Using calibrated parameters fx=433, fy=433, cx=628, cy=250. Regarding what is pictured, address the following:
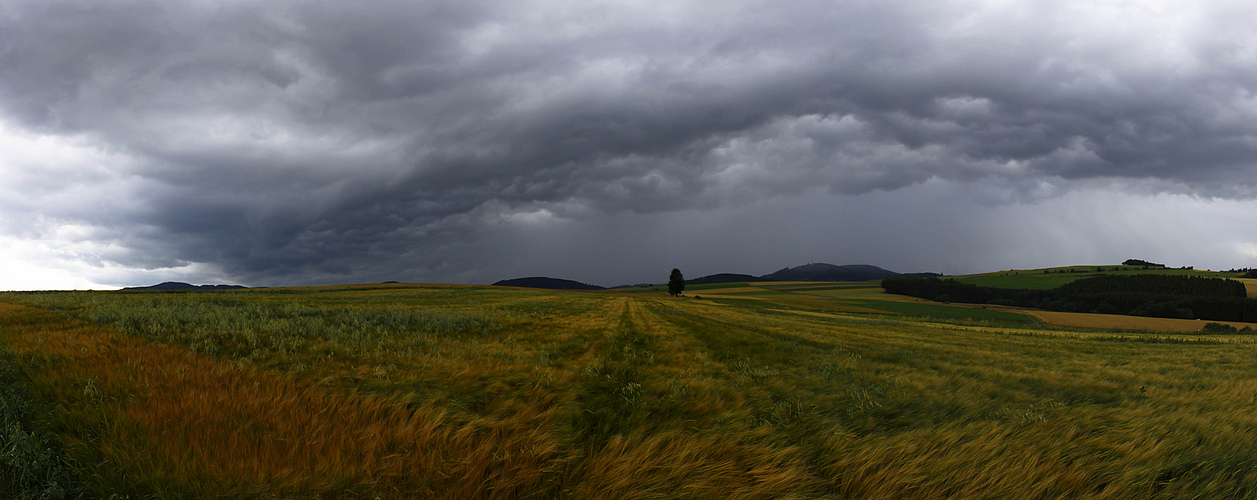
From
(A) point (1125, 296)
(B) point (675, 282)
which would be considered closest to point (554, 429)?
(B) point (675, 282)

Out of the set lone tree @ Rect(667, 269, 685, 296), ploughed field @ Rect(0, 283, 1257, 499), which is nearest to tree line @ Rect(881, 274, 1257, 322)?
lone tree @ Rect(667, 269, 685, 296)

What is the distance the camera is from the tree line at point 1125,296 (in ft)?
275

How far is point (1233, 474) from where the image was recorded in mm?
3594

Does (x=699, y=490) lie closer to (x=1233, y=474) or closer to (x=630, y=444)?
(x=630, y=444)

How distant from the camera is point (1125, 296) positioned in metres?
99.4

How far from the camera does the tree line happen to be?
83688 mm

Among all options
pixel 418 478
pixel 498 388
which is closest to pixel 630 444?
pixel 418 478

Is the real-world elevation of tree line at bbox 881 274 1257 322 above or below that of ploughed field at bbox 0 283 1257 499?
below

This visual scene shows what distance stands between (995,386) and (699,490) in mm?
6550

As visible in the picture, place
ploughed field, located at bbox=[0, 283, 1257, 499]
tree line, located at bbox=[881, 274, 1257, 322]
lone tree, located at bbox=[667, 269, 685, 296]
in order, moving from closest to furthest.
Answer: ploughed field, located at bbox=[0, 283, 1257, 499]
tree line, located at bbox=[881, 274, 1257, 322]
lone tree, located at bbox=[667, 269, 685, 296]

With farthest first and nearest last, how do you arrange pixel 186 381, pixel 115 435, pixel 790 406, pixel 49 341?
pixel 49 341 < pixel 790 406 < pixel 186 381 < pixel 115 435

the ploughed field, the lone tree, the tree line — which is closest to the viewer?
the ploughed field

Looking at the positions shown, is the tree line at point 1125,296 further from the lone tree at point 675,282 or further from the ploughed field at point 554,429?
the ploughed field at point 554,429

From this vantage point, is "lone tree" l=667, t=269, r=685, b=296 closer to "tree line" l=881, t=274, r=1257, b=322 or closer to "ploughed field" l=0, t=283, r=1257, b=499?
"tree line" l=881, t=274, r=1257, b=322
